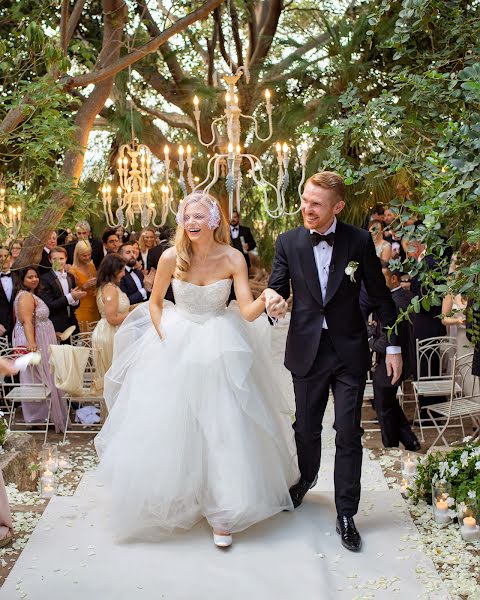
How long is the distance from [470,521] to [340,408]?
83 cm

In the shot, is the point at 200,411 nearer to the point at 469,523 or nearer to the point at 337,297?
the point at 337,297

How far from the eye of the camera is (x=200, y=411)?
13.8ft

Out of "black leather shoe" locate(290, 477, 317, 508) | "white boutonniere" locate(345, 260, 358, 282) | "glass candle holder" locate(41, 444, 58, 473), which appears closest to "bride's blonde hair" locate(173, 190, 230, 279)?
"white boutonniere" locate(345, 260, 358, 282)

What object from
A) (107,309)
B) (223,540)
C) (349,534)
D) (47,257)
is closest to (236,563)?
(223,540)

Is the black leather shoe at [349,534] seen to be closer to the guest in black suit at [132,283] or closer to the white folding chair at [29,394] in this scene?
Result: the white folding chair at [29,394]

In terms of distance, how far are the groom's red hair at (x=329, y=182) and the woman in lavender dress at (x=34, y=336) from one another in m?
3.89

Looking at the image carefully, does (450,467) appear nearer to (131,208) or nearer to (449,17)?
(449,17)

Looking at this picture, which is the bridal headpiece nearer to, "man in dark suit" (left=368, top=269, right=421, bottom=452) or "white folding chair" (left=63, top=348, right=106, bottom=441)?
"man in dark suit" (left=368, top=269, right=421, bottom=452)

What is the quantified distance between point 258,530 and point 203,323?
106cm

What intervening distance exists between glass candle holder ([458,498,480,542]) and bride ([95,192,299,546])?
0.84 m

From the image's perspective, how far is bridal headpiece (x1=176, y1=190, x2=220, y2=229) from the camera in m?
4.42

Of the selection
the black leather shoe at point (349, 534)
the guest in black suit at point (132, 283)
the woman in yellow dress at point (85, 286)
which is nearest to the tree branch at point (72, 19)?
the guest in black suit at point (132, 283)

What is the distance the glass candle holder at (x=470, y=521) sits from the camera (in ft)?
13.7

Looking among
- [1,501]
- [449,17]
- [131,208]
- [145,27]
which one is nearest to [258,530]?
[1,501]
